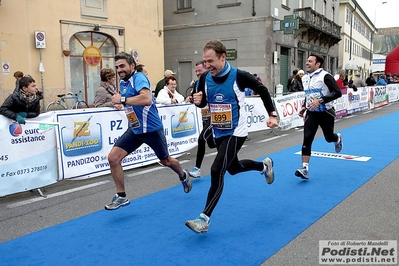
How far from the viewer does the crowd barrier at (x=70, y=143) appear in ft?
18.2

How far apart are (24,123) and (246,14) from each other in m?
20.9

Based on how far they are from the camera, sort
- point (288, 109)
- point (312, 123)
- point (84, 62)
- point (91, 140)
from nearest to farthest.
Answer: point (312, 123) → point (91, 140) → point (288, 109) → point (84, 62)

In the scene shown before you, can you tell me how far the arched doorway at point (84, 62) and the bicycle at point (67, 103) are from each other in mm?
639

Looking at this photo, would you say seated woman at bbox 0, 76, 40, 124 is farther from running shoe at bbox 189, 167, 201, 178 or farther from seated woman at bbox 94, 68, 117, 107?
running shoe at bbox 189, 167, 201, 178

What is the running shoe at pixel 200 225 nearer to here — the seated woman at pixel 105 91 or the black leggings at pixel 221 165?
the black leggings at pixel 221 165

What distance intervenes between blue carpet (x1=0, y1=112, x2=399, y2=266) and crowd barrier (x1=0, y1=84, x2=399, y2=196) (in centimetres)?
156

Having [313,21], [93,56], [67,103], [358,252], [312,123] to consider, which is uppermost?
[313,21]

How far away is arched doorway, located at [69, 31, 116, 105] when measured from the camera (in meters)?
17.5

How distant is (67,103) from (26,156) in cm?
1158

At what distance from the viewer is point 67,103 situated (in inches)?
658

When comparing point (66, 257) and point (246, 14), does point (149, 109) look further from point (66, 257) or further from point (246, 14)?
point (246, 14)

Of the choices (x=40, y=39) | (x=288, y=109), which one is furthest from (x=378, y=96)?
(x=40, y=39)

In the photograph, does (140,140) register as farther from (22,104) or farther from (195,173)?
(22,104)

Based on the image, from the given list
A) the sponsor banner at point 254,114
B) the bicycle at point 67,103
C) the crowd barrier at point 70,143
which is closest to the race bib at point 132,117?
the crowd barrier at point 70,143
